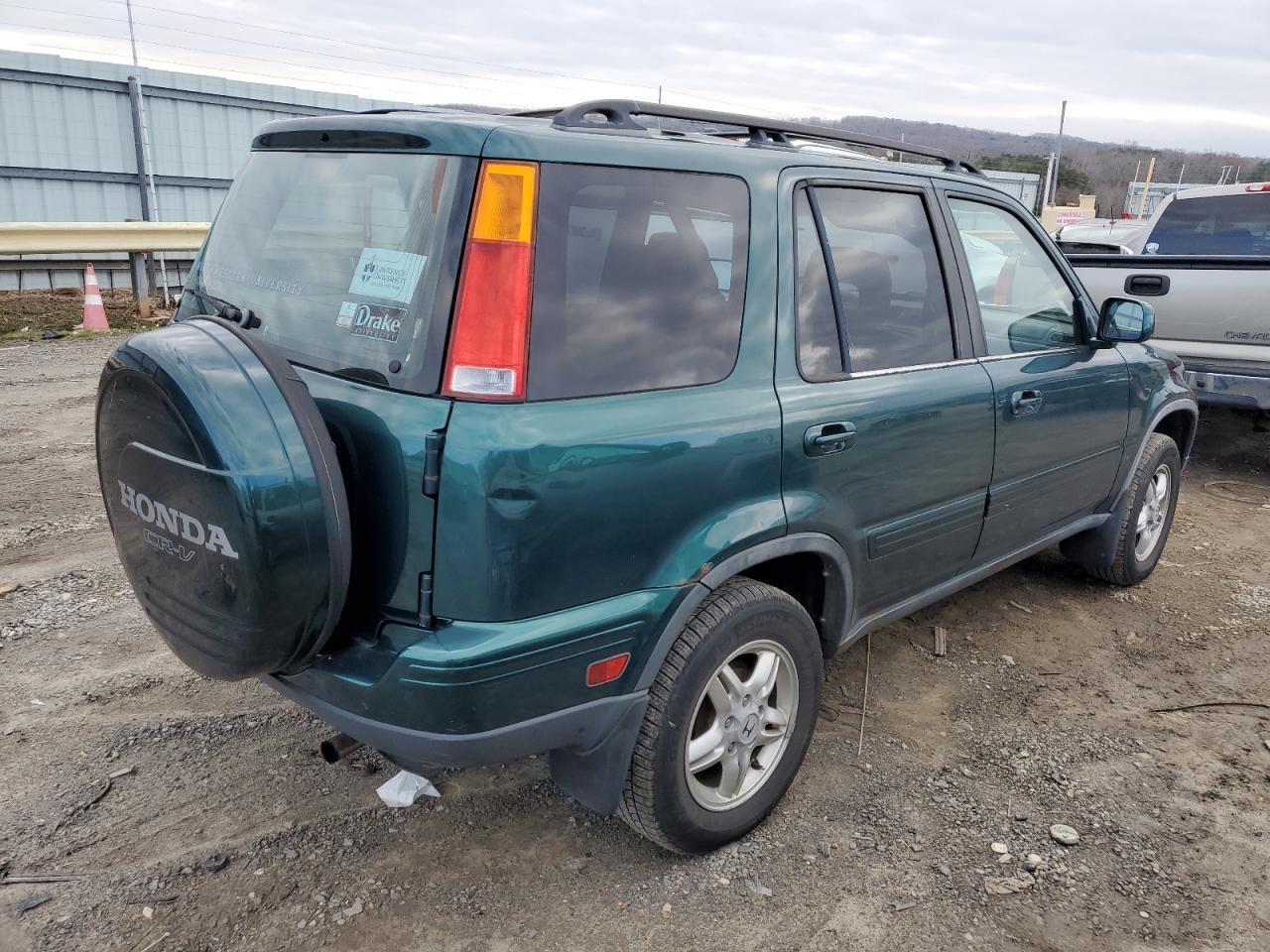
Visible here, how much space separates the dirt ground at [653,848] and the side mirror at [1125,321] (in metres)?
1.35

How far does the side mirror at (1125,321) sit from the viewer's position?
3.90 m

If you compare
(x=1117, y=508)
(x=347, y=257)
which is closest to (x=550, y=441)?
(x=347, y=257)

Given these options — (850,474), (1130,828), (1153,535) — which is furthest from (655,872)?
(1153,535)

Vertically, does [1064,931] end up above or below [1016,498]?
below

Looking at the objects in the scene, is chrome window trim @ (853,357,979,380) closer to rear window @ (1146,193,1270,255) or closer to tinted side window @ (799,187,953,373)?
tinted side window @ (799,187,953,373)

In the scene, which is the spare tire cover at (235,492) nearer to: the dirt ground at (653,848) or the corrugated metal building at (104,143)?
the dirt ground at (653,848)

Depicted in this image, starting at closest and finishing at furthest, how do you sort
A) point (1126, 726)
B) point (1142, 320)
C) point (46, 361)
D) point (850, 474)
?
point (850, 474) < point (1126, 726) < point (1142, 320) < point (46, 361)

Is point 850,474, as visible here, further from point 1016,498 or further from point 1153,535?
point 1153,535

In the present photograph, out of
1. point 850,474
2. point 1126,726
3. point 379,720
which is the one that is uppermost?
point 850,474

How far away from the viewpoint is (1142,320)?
3898mm

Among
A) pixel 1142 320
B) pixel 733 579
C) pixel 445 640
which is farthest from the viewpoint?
pixel 1142 320

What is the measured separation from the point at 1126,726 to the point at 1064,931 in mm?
1260

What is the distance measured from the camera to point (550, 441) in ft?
6.81

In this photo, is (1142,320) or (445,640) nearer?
(445,640)
